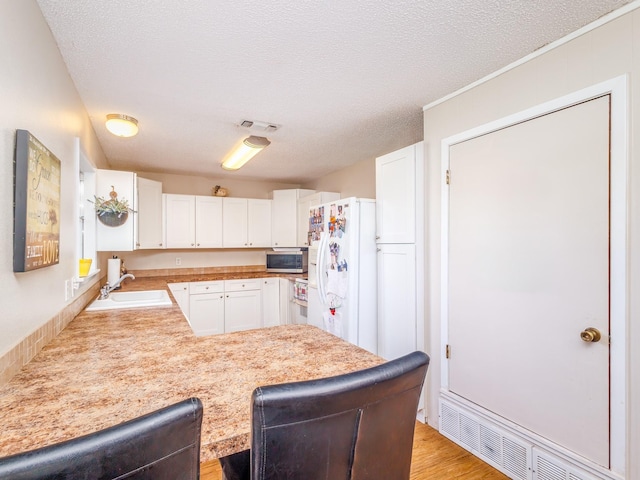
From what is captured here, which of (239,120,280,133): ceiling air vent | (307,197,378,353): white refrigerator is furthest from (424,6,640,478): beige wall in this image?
(239,120,280,133): ceiling air vent

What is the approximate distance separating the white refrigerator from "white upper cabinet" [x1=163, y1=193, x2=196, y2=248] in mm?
2331

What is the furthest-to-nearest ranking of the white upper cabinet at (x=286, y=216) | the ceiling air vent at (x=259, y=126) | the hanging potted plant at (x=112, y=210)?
the white upper cabinet at (x=286, y=216), the ceiling air vent at (x=259, y=126), the hanging potted plant at (x=112, y=210)

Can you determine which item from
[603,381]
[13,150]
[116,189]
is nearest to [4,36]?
A: [13,150]

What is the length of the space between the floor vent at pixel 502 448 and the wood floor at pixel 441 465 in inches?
1.9

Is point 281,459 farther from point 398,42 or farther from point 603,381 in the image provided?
point 398,42

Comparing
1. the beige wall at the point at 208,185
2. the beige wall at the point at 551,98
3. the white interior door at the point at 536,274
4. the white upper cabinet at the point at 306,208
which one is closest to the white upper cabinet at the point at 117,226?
the beige wall at the point at 208,185

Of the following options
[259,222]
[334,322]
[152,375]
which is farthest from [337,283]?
[259,222]

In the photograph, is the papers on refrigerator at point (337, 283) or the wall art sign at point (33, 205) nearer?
the wall art sign at point (33, 205)

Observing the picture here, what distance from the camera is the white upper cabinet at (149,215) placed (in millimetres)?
4039

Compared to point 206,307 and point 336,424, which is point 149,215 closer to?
point 206,307

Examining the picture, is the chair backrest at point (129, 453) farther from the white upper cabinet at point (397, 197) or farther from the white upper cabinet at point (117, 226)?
the white upper cabinet at point (117, 226)

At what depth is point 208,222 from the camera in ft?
15.0

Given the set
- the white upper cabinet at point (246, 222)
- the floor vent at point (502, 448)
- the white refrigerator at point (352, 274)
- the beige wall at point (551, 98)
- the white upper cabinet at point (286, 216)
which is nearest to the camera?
the beige wall at point (551, 98)

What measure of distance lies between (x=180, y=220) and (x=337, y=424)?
4.27 meters
